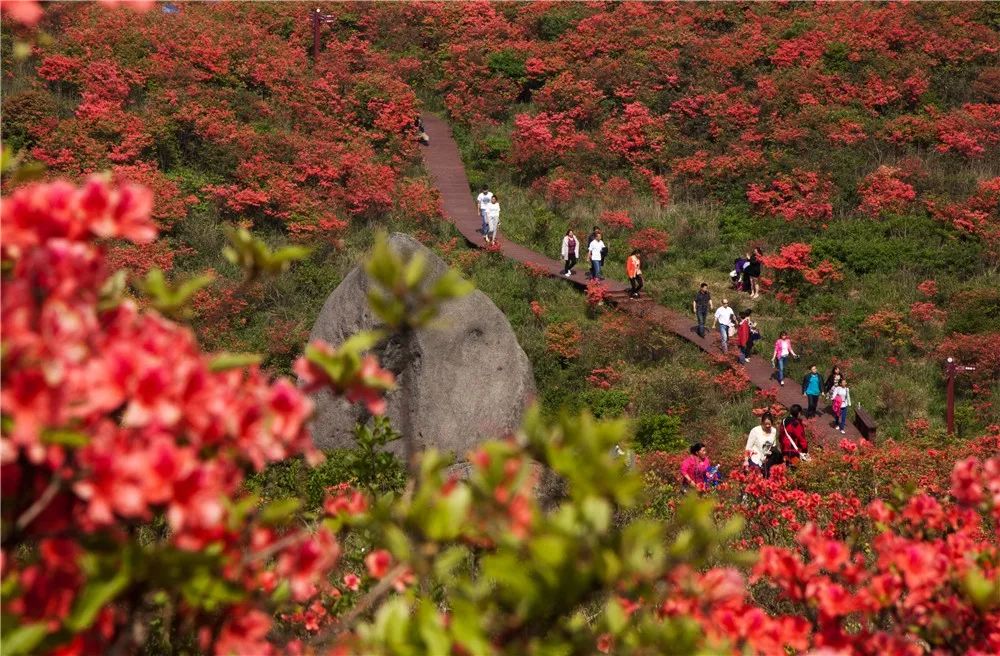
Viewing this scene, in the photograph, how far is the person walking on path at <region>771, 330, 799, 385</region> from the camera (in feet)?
57.6

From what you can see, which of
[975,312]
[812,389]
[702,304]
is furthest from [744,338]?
[975,312]

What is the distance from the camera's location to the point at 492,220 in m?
22.1

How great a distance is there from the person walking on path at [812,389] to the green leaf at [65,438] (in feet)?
50.5

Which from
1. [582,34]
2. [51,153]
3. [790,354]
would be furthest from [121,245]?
[582,34]

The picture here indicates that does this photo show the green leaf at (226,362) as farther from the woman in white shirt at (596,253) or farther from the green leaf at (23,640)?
the woman in white shirt at (596,253)

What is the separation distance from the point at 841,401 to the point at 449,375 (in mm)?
5480

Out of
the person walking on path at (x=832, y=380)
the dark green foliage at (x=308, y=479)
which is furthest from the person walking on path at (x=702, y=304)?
the dark green foliage at (x=308, y=479)

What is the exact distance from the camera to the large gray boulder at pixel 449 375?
15422 mm

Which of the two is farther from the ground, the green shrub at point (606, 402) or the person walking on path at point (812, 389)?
the person walking on path at point (812, 389)

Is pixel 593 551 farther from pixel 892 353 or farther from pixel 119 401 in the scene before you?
pixel 892 353

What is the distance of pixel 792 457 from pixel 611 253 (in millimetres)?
10211

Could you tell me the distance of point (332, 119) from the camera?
87.5 ft

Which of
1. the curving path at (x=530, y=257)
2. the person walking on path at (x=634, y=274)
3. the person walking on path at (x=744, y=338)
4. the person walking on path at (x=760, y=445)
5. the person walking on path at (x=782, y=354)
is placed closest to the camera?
the person walking on path at (x=760, y=445)

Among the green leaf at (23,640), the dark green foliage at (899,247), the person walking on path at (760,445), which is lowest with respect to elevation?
the dark green foliage at (899,247)
